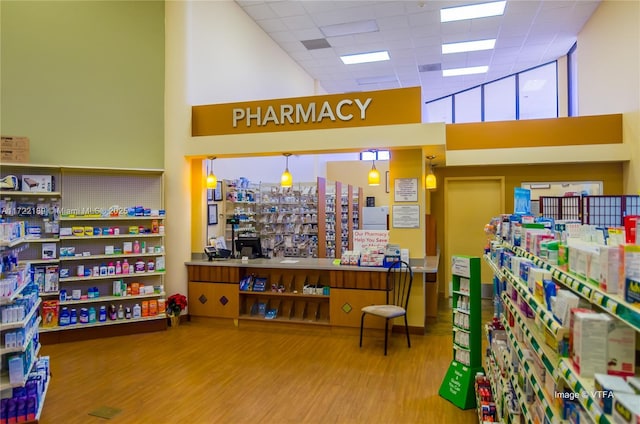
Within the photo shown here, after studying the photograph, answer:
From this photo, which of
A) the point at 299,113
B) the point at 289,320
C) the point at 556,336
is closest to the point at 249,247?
the point at 289,320

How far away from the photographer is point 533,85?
10.2 meters

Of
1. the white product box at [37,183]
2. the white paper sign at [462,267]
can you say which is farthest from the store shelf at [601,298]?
the white product box at [37,183]

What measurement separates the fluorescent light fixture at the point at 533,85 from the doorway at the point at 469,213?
3895 mm

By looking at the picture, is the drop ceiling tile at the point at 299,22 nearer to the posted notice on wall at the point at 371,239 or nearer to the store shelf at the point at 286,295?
the posted notice on wall at the point at 371,239

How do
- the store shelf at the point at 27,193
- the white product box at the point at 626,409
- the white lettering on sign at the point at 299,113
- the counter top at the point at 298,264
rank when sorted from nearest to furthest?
the white product box at the point at 626,409 → the store shelf at the point at 27,193 → the counter top at the point at 298,264 → the white lettering on sign at the point at 299,113

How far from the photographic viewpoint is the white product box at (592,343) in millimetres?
1334

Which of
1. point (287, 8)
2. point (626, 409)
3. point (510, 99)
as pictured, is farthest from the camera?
point (510, 99)

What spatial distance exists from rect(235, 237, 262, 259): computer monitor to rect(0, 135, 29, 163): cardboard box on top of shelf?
307 cm

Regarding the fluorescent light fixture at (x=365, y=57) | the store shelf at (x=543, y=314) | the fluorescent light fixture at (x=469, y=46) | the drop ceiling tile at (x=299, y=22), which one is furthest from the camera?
the fluorescent light fixture at (x=365, y=57)

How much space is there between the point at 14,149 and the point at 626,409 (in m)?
6.27

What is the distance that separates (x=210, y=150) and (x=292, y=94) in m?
4.58

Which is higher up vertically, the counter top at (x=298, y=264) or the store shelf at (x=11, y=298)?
the store shelf at (x=11, y=298)

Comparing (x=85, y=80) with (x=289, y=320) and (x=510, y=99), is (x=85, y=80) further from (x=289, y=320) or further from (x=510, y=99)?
(x=510, y=99)

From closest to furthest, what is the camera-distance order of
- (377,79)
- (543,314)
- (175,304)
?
(543,314) → (175,304) → (377,79)
